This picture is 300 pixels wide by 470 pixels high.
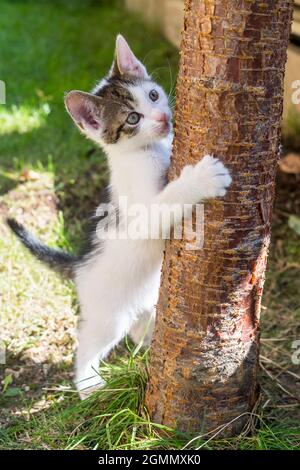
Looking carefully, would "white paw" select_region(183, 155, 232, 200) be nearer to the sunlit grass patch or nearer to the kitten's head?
the kitten's head

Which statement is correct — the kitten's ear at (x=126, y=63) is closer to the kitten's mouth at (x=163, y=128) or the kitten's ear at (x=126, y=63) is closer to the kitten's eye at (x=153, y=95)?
the kitten's eye at (x=153, y=95)

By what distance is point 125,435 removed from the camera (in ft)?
8.24

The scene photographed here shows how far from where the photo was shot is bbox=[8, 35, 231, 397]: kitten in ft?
9.02

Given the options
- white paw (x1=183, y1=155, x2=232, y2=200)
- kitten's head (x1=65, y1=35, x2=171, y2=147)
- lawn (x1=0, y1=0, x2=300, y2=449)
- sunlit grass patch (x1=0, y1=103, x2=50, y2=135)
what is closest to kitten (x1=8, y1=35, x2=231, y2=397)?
kitten's head (x1=65, y1=35, x2=171, y2=147)

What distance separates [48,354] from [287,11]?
6.27ft

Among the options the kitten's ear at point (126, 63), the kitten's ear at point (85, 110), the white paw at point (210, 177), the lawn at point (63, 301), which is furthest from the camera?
the kitten's ear at point (126, 63)

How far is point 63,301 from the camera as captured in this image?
11.8 feet

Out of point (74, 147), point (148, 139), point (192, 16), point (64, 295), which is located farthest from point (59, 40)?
point (192, 16)

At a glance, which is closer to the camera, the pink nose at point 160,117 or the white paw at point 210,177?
the white paw at point 210,177

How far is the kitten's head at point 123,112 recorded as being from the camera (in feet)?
9.08

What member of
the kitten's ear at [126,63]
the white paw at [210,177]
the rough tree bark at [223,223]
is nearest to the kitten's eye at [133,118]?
the kitten's ear at [126,63]

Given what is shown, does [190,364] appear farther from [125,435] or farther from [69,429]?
[69,429]

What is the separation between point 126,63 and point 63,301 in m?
1.28

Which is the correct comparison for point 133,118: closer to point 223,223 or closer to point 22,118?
point 223,223
